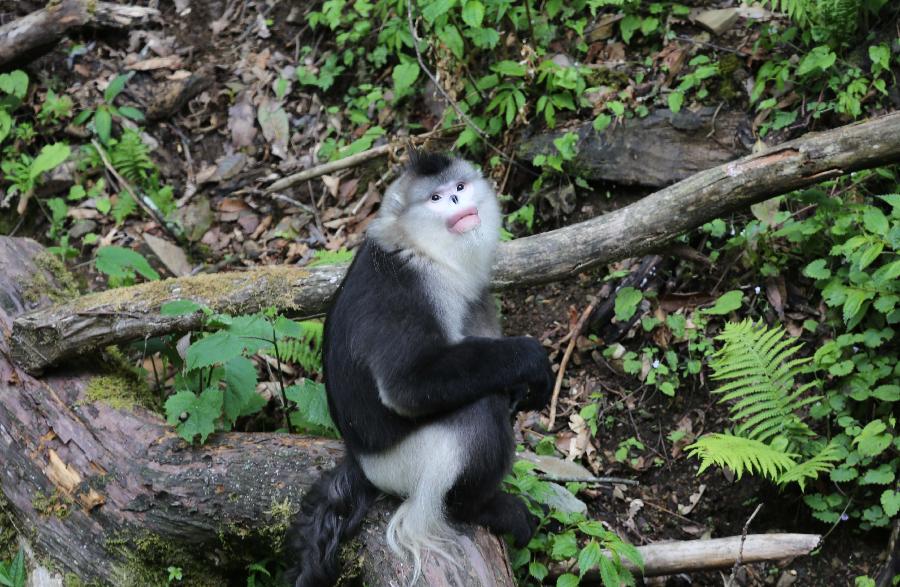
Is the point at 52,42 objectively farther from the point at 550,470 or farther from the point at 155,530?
the point at 550,470

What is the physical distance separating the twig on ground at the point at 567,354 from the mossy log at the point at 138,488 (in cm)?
160

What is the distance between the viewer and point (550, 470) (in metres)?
4.45

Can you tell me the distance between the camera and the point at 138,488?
150 inches

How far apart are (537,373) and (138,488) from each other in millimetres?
1948

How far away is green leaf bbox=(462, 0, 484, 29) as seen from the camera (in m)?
5.29

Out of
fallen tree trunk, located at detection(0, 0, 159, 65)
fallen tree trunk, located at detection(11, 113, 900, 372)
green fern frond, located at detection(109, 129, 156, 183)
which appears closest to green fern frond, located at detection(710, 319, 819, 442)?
fallen tree trunk, located at detection(11, 113, 900, 372)

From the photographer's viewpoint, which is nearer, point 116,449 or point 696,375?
point 116,449

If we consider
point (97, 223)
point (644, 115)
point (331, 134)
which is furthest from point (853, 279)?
point (97, 223)

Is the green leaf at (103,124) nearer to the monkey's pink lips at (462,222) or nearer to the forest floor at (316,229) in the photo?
the forest floor at (316,229)

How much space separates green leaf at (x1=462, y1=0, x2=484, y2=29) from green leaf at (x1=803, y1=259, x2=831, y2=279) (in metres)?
2.52

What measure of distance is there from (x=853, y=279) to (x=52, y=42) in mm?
6562

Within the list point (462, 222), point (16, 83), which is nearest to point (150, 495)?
point (462, 222)

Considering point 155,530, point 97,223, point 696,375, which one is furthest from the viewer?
point 97,223

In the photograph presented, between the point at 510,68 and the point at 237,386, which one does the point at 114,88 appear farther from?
the point at 237,386
